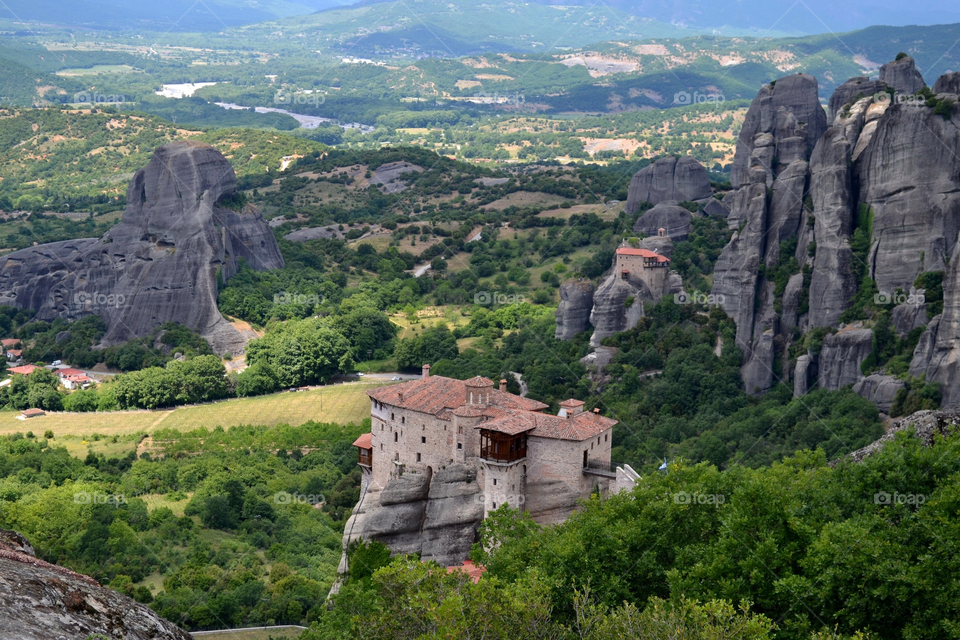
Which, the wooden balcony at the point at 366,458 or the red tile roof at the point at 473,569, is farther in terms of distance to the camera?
the wooden balcony at the point at 366,458

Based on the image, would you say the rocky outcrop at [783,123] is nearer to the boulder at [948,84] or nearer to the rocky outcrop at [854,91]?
the rocky outcrop at [854,91]

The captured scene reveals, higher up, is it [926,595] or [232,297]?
[926,595]

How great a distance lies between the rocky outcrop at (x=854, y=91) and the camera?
271ft

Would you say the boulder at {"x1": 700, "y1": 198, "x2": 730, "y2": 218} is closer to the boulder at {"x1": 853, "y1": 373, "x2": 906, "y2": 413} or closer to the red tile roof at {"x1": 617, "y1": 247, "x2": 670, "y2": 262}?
the red tile roof at {"x1": 617, "y1": 247, "x2": 670, "y2": 262}

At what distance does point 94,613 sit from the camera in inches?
699

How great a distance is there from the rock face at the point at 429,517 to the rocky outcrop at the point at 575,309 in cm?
3450

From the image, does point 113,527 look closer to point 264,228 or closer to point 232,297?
point 232,297

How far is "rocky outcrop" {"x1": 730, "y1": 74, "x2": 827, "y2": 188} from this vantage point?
289ft

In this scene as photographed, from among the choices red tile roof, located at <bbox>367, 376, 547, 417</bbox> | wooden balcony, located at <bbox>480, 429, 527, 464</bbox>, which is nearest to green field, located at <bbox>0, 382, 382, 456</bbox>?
red tile roof, located at <bbox>367, 376, 547, 417</bbox>

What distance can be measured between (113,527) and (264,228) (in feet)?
218

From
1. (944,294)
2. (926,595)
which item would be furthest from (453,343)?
(926,595)

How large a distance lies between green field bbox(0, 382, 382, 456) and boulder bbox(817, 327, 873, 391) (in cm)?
3405

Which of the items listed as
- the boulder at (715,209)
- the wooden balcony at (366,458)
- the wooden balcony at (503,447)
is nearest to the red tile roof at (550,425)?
the wooden balcony at (503,447)

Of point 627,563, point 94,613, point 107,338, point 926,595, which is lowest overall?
point 107,338
